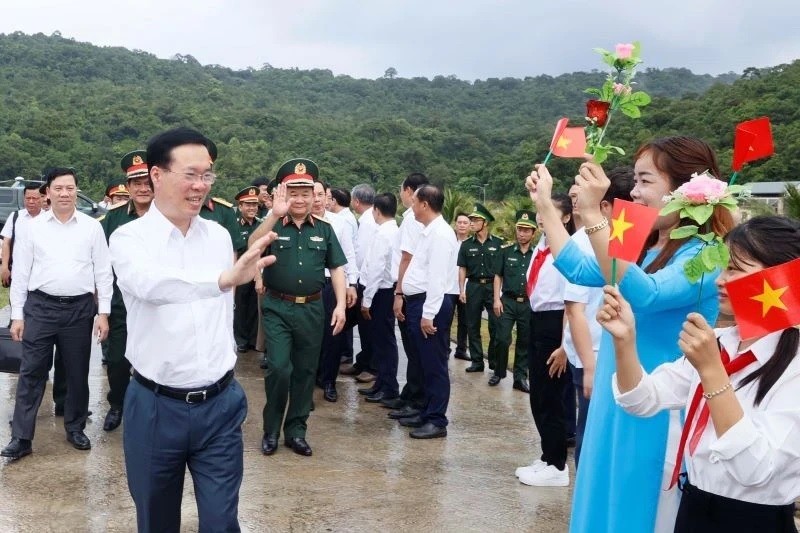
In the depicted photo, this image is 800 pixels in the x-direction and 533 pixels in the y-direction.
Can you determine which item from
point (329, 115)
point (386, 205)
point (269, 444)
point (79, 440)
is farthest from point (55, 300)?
point (329, 115)

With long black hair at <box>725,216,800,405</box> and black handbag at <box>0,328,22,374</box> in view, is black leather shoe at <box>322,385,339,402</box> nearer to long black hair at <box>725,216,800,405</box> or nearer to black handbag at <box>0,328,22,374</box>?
black handbag at <box>0,328,22,374</box>

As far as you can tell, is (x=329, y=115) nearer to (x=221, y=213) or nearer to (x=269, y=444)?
(x=221, y=213)

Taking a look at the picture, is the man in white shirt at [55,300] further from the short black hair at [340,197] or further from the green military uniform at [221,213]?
the short black hair at [340,197]

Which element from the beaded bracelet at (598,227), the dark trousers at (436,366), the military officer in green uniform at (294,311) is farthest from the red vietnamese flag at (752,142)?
the dark trousers at (436,366)

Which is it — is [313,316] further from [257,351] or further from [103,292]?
[257,351]

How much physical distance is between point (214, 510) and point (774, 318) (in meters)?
2.13

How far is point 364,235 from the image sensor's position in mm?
8539

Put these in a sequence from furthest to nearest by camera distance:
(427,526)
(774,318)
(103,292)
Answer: (103,292)
(427,526)
(774,318)

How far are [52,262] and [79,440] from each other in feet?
4.16

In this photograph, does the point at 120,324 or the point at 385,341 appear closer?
the point at 120,324

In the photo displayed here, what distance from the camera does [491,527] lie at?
4492 millimetres

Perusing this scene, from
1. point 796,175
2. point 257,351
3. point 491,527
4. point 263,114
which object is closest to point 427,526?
point 491,527

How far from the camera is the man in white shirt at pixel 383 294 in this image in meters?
7.43

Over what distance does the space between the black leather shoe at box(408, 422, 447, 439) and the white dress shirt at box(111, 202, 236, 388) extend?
321 cm
